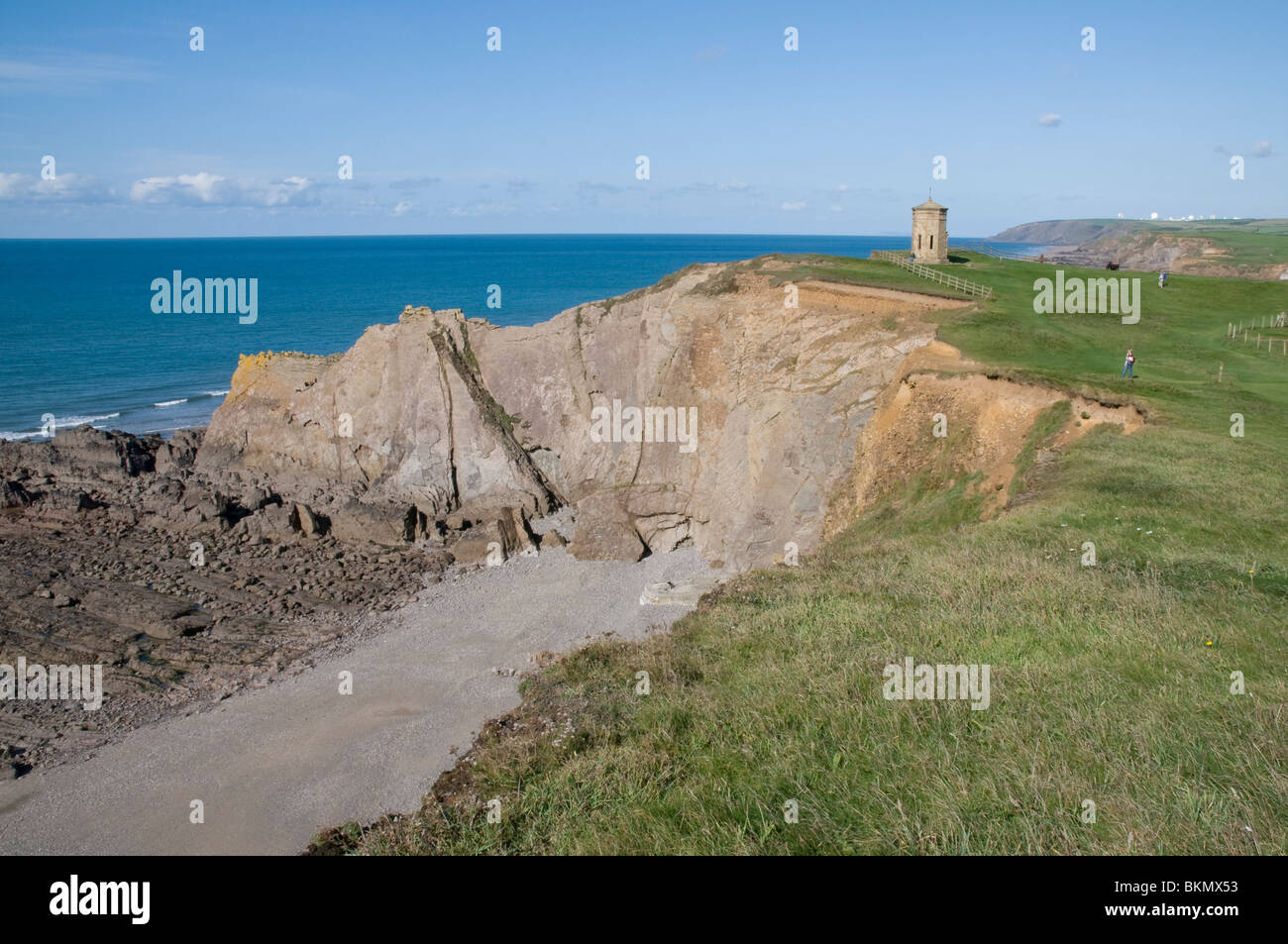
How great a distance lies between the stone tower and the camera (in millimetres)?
42688

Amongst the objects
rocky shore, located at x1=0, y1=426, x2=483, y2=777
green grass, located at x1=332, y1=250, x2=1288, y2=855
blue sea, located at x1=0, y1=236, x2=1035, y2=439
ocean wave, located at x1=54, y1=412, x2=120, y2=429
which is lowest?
rocky shore, located at x1=0, y1=426, x2=483, y2=777

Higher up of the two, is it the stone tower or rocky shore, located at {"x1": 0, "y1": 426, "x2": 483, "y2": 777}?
the stone tower

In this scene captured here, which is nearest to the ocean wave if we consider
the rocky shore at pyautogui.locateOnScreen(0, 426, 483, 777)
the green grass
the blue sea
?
the blue sea

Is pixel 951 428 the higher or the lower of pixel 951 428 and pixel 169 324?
the lower

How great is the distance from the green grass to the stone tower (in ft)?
76.8

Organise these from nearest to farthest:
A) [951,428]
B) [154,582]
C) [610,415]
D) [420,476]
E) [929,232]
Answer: [951,428]
[154,582]
[420,476]
[610,415]
[929,232]

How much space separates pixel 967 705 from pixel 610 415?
28.5m

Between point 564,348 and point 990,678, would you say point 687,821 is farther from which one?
point 564,348

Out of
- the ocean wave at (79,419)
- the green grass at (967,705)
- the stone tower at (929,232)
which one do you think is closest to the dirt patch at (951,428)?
the green grass at (967,705)

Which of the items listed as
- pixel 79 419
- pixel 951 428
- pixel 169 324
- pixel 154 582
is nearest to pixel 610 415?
pixel 951 428

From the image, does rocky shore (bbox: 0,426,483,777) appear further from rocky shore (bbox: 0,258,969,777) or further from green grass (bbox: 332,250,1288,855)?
green grass (bbox: 332,250,1288,855)

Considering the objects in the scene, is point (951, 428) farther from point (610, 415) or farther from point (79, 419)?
point (79, 419)

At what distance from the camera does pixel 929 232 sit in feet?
142

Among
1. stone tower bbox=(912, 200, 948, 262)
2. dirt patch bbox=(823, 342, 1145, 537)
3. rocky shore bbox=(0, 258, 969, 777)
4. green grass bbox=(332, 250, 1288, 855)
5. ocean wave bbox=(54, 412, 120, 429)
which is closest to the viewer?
green grass bbox=(332, 250, 1288, 855)
